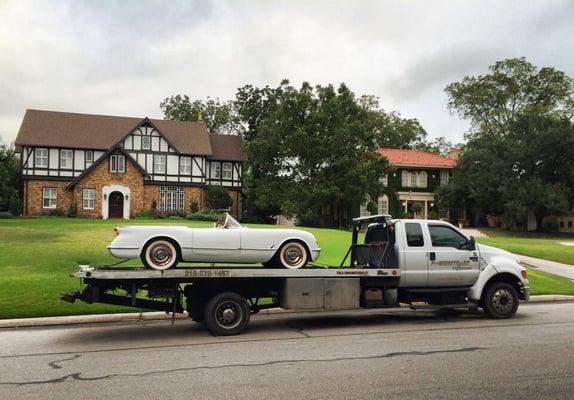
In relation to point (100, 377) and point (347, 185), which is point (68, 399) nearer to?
point (100, 377)

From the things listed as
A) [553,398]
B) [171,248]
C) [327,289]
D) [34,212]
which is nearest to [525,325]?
[327,289]

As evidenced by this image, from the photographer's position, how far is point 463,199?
53.8m

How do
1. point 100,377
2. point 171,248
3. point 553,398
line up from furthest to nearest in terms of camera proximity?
point 171,248
point 100,377
point 553,398

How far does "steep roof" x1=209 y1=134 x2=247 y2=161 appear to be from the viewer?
174ft

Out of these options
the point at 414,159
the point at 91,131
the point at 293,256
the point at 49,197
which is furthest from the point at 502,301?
the point at 414,159

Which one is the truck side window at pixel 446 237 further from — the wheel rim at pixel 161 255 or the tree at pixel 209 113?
the tree at pixel 209 113

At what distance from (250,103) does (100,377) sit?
178 feet

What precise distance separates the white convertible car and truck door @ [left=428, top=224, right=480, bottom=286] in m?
2.34

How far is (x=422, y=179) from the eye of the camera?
187 ft

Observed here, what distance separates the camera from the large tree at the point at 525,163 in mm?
48062

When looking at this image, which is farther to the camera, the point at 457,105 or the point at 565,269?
the point at 457,105

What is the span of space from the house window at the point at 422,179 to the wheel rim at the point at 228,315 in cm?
4936

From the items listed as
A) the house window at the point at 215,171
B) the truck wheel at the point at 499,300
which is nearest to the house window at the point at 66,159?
the house window at the point at 215,171

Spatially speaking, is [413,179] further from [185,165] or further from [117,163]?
[117,163]
